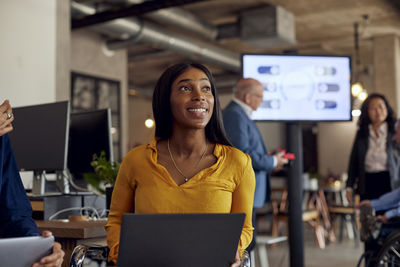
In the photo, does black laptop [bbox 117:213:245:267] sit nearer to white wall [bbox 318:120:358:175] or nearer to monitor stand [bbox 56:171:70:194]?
monitor stand [bbox 56:171:70:194]

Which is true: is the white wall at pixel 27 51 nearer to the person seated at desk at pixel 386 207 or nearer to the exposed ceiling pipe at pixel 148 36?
the exposed ceiling pipe at pixel 148 36

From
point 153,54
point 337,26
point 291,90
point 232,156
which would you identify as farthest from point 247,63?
point 153,54

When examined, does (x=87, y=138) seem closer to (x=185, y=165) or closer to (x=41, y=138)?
(x=41, y=138)

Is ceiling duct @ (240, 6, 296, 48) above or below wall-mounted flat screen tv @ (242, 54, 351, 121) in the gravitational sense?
above

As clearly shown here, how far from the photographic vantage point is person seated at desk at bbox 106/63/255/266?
5.21 ft

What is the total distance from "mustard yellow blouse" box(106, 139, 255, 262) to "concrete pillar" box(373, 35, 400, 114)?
8.16 m

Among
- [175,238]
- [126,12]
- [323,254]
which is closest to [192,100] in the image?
[175,238]

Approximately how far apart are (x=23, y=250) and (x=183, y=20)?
6995mm

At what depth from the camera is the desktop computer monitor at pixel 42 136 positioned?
266 centimetres

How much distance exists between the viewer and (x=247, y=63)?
345cm

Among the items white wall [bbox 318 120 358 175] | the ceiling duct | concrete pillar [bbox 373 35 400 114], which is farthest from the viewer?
white wall [bbox 318 120 358 175]

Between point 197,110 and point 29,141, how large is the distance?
1489 mm

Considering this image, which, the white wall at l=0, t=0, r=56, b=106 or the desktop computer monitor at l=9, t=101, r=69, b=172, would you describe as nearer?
the desktop computer monitor at l=9, t=101, r=69, b=172

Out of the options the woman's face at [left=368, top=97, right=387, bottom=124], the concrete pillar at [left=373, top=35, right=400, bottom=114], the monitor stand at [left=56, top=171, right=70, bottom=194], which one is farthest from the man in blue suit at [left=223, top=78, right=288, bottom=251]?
the concrete pillar at [left=373, top=35, right=400, bottom=114]
